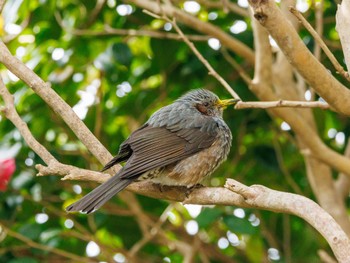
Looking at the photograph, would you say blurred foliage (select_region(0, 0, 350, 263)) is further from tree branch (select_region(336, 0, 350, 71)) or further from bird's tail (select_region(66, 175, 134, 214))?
tree branch (select_region(336, 0, 350, 71))

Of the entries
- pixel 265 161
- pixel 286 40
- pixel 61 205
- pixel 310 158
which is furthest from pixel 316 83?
pixel 61 205

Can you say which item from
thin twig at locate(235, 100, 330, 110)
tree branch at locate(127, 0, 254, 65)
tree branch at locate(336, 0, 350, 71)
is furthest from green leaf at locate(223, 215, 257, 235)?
tree branch at locate(336, 0, 350, 71)

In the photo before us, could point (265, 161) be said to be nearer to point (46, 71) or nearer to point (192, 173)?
point (192, 173)

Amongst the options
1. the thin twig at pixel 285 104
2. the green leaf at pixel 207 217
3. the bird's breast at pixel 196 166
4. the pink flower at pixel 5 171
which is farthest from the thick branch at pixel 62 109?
the green leaf at pixel 207 217

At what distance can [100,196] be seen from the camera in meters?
4.03

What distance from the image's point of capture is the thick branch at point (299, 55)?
11.5 feet

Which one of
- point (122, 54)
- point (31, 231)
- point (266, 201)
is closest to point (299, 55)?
point (266, 201)

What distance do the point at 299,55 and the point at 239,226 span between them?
1727 millimetres

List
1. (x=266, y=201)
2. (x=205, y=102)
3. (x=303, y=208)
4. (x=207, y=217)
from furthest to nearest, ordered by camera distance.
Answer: (x=205, y=102) < (x=207, y=217) < (x=266, y=201) < (x=303, y=208)

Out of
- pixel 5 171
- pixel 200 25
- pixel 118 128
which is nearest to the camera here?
pixel 5 171

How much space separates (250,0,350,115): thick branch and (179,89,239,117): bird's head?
1.47 meters

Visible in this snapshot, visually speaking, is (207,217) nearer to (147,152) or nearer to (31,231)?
(147,152)

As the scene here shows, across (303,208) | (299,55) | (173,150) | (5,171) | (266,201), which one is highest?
(5,171)

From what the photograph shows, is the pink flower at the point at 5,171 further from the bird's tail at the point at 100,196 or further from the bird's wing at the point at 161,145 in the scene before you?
the bird's wing at the point at 161,145
